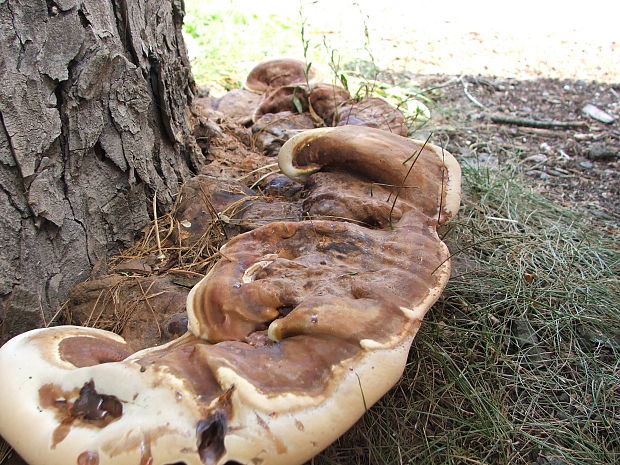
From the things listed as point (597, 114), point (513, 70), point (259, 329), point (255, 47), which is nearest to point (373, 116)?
point (259, 329)

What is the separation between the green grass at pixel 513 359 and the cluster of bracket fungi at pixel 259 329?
1.91 ft

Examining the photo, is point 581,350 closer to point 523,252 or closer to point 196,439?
point 523,252

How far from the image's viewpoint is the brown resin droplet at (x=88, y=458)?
A: 1539 mm

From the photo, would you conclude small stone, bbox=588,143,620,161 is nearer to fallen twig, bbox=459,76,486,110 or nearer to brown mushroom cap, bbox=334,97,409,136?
fallen twig, bbox=459,76,486,110

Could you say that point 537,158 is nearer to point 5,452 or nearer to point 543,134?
point 543,134

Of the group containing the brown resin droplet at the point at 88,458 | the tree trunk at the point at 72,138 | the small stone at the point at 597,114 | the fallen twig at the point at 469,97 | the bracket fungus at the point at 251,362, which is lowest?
the small stone at the point at 597,114

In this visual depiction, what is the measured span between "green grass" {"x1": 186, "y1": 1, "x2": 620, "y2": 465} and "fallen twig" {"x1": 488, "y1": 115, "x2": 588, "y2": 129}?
6.14ft

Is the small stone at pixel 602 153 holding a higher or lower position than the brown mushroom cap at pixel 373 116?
lower

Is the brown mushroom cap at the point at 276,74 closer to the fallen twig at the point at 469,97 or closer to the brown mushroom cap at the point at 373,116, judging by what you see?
the brown mushroom cap at the point at 373,116

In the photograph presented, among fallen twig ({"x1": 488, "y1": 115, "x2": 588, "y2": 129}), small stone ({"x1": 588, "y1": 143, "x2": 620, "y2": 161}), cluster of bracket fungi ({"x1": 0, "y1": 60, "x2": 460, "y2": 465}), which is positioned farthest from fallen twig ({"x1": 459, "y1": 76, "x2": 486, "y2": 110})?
cluster of bracket fungi ({"x1": 0, "y1": 60, "x2": 460, "y2": 465})

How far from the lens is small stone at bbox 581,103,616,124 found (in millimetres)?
5586

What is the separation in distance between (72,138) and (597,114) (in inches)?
206

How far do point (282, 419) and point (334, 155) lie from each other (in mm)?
1455

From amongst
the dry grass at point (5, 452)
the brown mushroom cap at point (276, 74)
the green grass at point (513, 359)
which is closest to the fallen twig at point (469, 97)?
the green grass at point (513, 359)
